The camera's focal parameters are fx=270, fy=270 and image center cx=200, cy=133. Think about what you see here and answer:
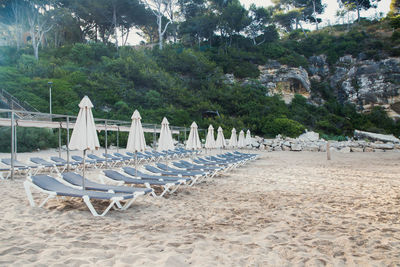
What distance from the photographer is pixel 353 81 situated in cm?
3475

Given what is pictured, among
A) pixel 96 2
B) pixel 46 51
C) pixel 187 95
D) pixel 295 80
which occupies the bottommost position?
pixel 187 95

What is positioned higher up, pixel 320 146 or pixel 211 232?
pixel 320 146

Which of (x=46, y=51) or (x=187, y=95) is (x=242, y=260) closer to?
(x=187, y=95)

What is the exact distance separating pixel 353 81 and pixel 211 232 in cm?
3787

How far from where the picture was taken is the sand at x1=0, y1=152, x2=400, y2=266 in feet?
8.32

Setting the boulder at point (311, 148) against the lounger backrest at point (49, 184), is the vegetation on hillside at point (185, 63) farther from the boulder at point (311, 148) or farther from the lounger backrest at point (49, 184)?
the lounger backrest at point (49, 184)

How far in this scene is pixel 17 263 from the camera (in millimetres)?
2303

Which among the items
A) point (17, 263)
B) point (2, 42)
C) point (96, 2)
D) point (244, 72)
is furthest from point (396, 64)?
point (2, 42)

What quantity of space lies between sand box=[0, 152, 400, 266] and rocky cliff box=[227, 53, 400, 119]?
2989 cm

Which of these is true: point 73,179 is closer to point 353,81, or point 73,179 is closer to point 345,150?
point 345,150

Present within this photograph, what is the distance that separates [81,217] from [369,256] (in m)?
3.55

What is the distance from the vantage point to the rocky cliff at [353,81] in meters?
32.5

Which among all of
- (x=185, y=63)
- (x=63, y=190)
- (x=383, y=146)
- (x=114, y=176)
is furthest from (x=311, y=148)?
(x=63, y=190)

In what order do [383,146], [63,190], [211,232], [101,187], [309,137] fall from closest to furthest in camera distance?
1. [211,232]
2. [63,190]
3. [101,187]
4. [383,146]
5. [309,137]
